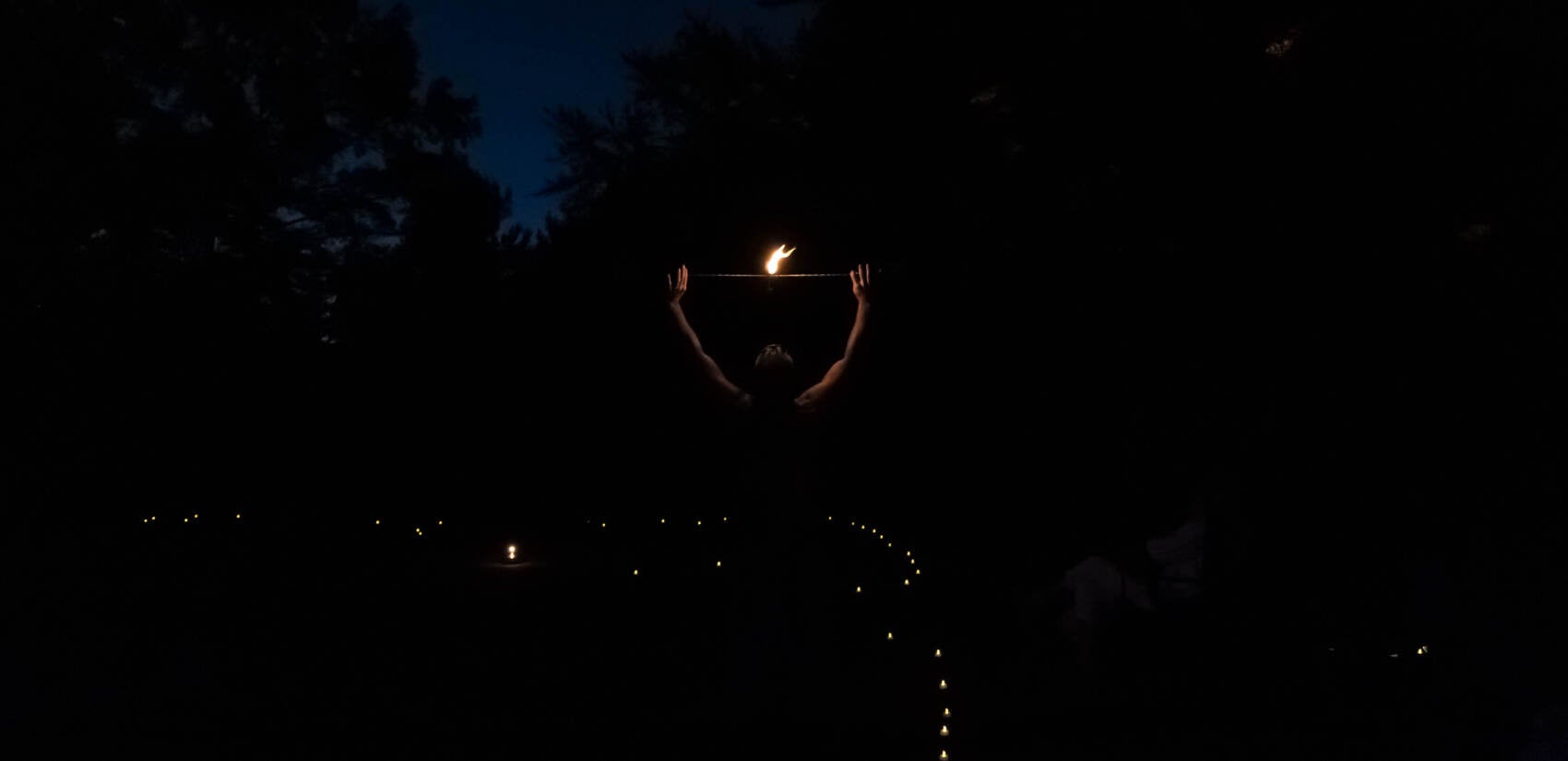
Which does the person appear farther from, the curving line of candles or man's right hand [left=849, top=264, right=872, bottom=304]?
the curving line of candles

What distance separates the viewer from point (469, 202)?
13664 mm

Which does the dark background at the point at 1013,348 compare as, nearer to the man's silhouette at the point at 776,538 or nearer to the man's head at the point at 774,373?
the man's silhouette at the point at 776,538

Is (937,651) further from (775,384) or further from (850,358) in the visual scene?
(775,384)

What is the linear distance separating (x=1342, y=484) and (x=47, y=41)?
1620 cm

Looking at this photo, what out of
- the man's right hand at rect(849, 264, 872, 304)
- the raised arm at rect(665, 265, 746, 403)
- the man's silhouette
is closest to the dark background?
the man's silhouette

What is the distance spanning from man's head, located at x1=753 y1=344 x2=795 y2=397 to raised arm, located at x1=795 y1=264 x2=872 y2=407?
10cm

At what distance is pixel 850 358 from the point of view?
20.6 feet

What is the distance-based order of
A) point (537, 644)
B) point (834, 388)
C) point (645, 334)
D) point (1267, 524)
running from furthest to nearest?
point (645, 334) < point (537, 644) < point (1267, 524) < point (834, 388)

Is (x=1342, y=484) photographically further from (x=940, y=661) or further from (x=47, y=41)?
(x=47, y=41)

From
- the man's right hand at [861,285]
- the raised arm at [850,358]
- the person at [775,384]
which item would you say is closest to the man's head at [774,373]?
the person at [775,384]

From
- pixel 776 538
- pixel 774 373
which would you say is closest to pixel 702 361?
pixel 774 373

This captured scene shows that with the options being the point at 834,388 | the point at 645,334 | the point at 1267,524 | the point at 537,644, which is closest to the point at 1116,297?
the point at 1267,524

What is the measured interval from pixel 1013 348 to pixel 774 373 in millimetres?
4003

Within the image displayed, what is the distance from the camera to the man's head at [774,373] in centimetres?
591
